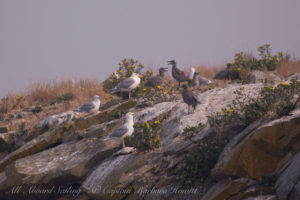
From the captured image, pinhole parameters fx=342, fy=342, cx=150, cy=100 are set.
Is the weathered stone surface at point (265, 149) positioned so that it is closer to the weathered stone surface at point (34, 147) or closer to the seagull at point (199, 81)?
the weathered stone surface at point (34, 147)

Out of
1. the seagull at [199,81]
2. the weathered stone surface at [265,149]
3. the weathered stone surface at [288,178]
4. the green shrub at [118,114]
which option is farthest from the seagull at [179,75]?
the weathered stone surface at [288,178]

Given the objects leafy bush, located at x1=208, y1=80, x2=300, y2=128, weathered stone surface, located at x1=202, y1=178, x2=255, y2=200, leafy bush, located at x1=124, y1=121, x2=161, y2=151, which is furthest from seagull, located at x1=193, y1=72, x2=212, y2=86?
weathered stone surface, located at x1=202, y1=178, x2=255, y2=200

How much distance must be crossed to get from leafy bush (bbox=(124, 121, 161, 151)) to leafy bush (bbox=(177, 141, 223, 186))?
52.1 inches

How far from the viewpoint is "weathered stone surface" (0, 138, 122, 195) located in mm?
8273

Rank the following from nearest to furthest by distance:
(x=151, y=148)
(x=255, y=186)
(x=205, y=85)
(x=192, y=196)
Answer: (x=255, y=186)
(x=192, y=196)
(x=151, y=148)
(x=205, y=85)

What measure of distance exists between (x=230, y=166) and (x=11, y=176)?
19.4 feet

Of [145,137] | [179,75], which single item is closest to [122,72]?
[179,75]

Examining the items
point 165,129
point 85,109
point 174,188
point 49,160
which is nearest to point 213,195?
point 174,188

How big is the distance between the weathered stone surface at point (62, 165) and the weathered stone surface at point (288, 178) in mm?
4406

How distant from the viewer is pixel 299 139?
17.1ft

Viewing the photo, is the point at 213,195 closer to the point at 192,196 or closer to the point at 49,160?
the point at 192,196

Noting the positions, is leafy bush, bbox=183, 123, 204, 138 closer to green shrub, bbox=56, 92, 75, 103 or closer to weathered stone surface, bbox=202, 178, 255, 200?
weathered stone surface, bbox=202, 178, 255, 200

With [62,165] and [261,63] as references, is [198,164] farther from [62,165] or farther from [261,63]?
[261,63]

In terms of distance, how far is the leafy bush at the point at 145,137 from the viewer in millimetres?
7730
